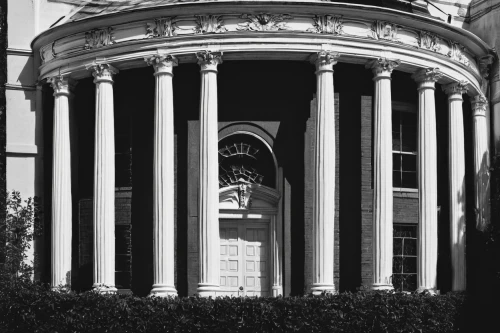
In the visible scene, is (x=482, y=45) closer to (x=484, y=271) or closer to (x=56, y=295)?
(x=484, y=271)

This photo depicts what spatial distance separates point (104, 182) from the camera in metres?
25.2

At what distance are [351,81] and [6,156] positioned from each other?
1053 centimetres

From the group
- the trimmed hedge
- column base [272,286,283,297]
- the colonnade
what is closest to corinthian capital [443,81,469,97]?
the colonnade

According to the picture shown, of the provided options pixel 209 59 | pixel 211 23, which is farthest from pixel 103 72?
pixel 211 23

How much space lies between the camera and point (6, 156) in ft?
93.3

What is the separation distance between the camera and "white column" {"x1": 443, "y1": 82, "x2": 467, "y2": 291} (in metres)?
27.0

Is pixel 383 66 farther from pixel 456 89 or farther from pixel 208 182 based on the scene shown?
pixel 208 182

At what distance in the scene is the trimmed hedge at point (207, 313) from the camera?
22.2 m

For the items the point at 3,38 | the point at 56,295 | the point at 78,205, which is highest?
the point at 3,38

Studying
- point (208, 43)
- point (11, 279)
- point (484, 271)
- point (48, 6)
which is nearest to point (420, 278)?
point (484, 271)

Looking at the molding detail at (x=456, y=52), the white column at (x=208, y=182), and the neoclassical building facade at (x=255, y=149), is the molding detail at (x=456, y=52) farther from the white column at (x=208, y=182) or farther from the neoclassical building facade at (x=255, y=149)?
the white column at (x=208, y=182)

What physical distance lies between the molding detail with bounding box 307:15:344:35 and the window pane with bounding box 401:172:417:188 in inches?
197

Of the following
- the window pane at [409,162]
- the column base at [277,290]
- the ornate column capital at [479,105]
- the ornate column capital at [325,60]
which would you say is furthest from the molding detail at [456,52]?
the column base at [277,290]

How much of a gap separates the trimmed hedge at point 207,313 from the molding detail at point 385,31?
6.92 meters
